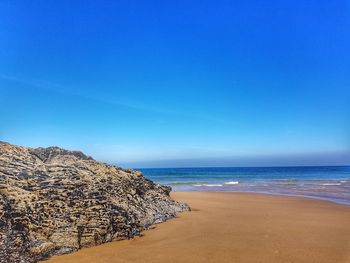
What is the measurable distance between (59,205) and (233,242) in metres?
3.93

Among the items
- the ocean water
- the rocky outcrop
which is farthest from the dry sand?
the ocean water

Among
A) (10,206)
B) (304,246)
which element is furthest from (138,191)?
(304,246)

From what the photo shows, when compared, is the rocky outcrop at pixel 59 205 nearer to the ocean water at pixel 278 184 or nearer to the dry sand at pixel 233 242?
the dry sand at pixel 233 242

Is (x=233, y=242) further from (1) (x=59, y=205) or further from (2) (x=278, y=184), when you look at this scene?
(2) (x=278, y=184)

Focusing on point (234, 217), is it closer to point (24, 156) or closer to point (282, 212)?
point (282, 212)

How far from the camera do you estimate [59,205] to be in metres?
6.36

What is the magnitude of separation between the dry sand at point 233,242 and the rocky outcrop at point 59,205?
35 centimetres

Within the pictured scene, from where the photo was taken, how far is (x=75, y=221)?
6.24 m

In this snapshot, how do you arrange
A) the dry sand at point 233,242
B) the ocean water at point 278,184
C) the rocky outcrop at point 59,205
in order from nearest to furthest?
the rocky outcrop at point 59,205
the dry sand at point 233,242
the ocean water at point 278,184

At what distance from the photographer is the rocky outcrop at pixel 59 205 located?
549 centimetres

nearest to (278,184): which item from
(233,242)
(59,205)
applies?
(233,242)

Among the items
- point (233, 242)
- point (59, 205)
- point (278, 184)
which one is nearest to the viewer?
point (59, 205)

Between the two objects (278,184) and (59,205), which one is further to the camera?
(278,184)

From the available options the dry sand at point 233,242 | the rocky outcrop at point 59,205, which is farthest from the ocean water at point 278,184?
the rocky outcrop at point 59,205
